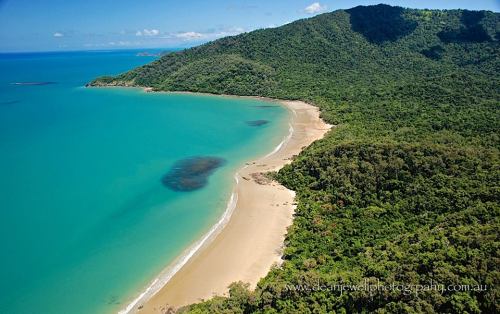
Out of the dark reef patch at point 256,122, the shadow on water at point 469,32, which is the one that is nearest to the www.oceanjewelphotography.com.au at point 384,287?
the dark reef patch at point 256,122

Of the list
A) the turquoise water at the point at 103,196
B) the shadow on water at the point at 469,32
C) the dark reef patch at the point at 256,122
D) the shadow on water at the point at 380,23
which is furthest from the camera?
the shadow on water at the point at 380,23

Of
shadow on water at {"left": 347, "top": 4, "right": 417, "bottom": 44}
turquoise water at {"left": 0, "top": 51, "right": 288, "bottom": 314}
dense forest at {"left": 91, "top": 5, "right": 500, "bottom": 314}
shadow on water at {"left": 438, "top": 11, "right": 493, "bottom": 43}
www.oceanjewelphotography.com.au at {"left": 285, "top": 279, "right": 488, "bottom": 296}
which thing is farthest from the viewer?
shadow on water at {"left": 347, "top": 4, "right": 417, "bottom": 44}

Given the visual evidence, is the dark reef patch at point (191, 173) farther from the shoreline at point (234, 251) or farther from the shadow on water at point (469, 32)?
the shadow on water at point (469, 32)

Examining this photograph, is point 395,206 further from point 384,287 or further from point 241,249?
point 241,249

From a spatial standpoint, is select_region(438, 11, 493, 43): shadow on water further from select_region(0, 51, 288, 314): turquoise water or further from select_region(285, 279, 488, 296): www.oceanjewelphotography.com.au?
select_region(285, 279, 488, 296): www.oceanjewelphotography.com.au

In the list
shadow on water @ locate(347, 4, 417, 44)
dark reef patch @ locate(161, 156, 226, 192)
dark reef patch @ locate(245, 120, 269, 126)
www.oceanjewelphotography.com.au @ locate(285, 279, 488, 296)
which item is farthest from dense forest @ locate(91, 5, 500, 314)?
shadow on water @ locate(347, 4, 417, 44)

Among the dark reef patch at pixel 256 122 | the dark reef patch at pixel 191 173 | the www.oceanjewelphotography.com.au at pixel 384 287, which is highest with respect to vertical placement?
the dark reef patch at pixel 256 122
